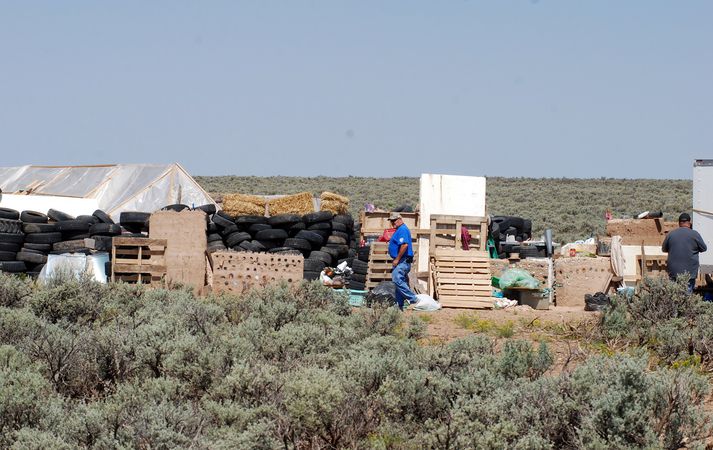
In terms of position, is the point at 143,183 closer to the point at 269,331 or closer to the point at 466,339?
the point at 269,331

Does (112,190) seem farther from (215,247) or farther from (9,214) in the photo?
(215,247)

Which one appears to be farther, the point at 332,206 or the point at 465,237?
the point at 332,206

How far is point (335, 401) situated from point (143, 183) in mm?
19052

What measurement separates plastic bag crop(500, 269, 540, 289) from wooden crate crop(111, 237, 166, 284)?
669 cm

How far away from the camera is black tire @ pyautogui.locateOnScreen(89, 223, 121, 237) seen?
2153cm

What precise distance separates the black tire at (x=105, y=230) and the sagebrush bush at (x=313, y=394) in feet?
35.1

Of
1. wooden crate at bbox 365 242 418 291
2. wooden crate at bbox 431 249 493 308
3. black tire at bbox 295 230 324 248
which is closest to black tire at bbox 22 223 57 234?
black tire at bbox 295 230 324 248

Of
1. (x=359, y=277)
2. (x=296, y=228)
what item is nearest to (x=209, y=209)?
(x=296, y=228)

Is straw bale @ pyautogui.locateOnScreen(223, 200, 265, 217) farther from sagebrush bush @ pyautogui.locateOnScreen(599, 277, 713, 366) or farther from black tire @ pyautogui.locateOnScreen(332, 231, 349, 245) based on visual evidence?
sagebrush bush @ pyautogui.locateOnScreen(599, 277, 713, 366)

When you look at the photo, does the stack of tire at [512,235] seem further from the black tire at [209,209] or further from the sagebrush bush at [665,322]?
the sagebrush bush at [665,322]

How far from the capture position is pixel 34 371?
8641 millimetres

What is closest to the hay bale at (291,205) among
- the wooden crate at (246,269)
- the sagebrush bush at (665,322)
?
the wooden crate at (246,269)

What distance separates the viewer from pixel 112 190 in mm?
25594

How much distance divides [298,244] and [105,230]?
13.6ft
